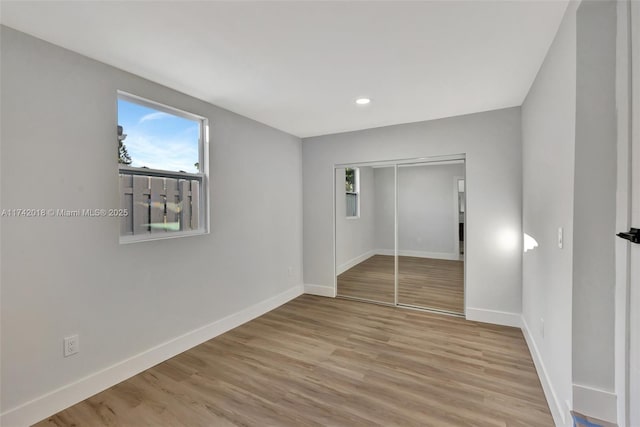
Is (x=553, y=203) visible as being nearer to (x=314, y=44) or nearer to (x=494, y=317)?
(x=314, y=44)

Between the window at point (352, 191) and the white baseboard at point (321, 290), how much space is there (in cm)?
115

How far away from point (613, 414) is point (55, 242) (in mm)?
3311

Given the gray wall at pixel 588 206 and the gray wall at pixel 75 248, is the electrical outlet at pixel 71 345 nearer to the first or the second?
the gray wall at pixel 75 248

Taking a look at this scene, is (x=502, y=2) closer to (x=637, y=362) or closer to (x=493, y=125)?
(x=637, y=362)

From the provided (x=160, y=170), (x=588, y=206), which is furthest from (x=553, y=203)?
(x=160, y=170)

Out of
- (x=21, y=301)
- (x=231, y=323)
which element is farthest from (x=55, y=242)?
(x=231, y=323)

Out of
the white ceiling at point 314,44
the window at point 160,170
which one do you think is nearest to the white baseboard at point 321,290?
the window at point 160,170

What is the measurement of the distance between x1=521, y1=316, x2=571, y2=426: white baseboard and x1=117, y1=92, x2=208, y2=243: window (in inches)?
121

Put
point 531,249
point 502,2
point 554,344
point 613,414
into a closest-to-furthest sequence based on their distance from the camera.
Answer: point 613,414, point 502,2, point 554,344, point 531,249

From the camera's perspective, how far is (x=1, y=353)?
1668mm

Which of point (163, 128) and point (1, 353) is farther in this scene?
point (163, 128)

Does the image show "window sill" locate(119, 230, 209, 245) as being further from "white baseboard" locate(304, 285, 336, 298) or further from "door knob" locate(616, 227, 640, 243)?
"door knob" locate(616, 227, 640, 243)

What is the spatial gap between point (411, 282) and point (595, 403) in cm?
266

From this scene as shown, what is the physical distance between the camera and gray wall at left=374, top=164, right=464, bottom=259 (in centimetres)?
367
